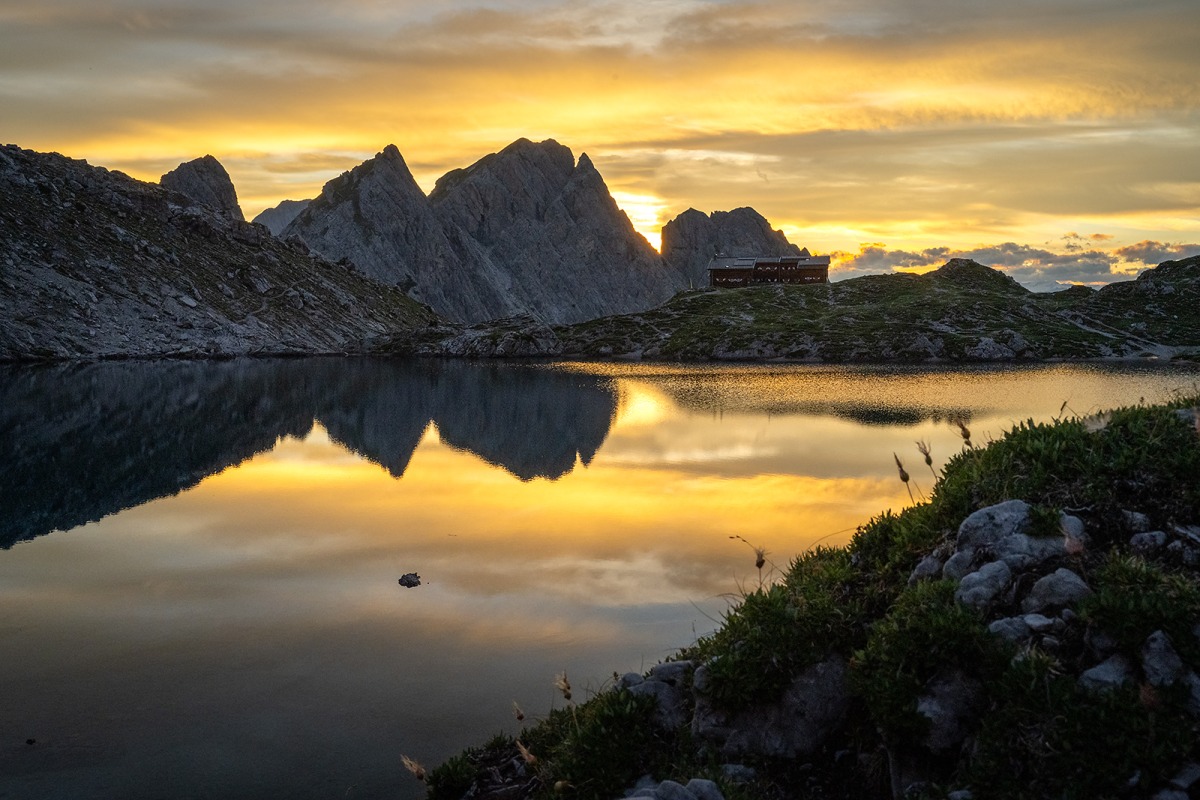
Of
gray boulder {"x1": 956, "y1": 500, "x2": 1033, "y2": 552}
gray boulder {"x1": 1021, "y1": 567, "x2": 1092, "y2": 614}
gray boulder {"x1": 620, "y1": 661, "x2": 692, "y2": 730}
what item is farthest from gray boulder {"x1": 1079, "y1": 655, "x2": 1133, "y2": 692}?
gray boulder {"x1": 620, "y1": 661, "x2": 692, "y2": 730}

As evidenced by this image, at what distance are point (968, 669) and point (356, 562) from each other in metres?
21.4

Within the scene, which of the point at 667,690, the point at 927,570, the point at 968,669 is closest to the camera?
the point at 968,669

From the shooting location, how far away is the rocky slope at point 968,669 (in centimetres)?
1049

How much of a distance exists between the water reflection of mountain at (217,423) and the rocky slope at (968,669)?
1085 inches

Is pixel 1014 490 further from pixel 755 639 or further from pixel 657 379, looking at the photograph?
pixel 657 379

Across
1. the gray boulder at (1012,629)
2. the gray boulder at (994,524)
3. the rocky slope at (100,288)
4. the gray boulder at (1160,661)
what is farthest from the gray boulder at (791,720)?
the rocky slope at (100,288)

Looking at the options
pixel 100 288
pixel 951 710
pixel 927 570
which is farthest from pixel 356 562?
pixel 100 288

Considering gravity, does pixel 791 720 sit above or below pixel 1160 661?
below

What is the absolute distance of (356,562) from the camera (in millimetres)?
28641

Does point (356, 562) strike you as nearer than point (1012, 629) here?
No

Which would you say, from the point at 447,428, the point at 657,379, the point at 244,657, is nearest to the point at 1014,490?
the point at 244,657

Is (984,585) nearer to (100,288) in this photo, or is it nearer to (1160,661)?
(1160,661)

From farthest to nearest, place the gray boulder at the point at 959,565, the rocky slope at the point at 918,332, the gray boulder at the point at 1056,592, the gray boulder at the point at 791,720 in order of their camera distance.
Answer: the rocky slope at the point at 918,332
the gray boulder at the point at 959,565
the gray boulder at the point at 791,720
the gray boulder at the point at 1056,592

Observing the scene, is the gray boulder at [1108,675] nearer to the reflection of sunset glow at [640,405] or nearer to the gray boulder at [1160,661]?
the gray boulder at [1160,661]
